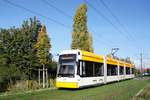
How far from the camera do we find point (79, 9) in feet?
154

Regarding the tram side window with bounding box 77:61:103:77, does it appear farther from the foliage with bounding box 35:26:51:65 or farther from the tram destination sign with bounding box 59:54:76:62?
the foliage with bounding box 35:26:51:65

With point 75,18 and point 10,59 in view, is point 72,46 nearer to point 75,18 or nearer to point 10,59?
point 75,18

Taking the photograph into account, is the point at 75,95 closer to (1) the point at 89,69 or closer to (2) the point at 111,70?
(1) the point at 89,69

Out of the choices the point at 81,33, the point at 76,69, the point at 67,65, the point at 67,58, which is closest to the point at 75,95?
the point at 76,69

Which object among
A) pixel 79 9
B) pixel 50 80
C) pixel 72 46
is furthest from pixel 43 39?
pixel 79 9

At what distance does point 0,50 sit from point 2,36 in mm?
1748

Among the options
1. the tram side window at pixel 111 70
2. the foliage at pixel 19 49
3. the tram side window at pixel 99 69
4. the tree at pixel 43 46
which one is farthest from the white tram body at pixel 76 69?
the foliage at pixel 19 49

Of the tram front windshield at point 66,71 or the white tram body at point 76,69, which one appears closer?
the white tram body at point 76,69

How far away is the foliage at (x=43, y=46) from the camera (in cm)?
3222

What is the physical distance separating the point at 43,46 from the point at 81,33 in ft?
42.1

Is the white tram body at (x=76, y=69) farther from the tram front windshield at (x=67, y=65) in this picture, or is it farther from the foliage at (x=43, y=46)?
the foliage at (x=43, y=46)

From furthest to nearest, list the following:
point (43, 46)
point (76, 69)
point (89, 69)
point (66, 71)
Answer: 1. point (43, 46)
2. point (89, 69)
3. point (66, 71)
4. point (76, 69)

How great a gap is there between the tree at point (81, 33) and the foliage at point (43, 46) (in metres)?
11.2

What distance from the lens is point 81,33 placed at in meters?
44.9
